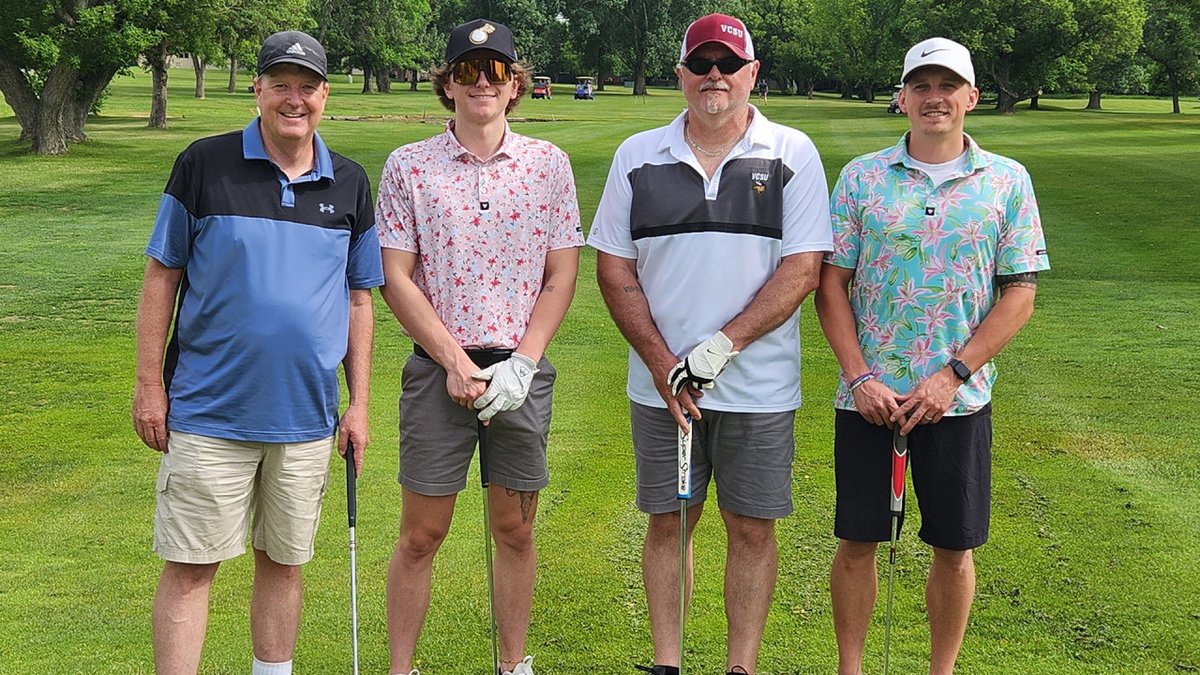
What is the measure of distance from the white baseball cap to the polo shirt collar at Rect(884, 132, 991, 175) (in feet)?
0.66

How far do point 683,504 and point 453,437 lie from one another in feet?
2.63

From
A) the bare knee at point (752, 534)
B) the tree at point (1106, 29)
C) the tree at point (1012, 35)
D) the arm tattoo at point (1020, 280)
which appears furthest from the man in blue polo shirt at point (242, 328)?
the tree at point (1106, 29)

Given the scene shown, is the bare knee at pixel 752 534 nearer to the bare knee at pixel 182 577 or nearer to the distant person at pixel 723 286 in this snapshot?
the distant person at pixel 723 286

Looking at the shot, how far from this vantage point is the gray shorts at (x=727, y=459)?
4168 millimetres

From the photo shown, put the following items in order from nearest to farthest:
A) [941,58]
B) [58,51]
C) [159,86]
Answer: [941,58] < [58,51] < [159,86]

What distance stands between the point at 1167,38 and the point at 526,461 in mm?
66975

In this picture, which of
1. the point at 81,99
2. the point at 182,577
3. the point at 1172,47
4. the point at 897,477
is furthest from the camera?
the point at 1172,47

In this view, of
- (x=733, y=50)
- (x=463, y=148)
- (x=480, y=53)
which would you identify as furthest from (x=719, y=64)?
(x=463, y=148)

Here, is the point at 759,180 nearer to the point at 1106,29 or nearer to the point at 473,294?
the point at 473,294

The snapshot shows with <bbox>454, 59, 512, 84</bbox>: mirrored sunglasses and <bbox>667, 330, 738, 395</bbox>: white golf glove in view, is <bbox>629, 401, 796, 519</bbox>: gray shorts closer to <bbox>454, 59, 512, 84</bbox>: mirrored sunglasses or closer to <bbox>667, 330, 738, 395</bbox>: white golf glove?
<bbox>667, 330, 738, 395</bbox>: white golf glove

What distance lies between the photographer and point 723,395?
13.6ft

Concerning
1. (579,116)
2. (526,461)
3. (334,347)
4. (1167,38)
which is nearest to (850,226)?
(526,461)

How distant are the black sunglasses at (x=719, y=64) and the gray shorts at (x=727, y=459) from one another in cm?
112

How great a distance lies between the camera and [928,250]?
391 cm
